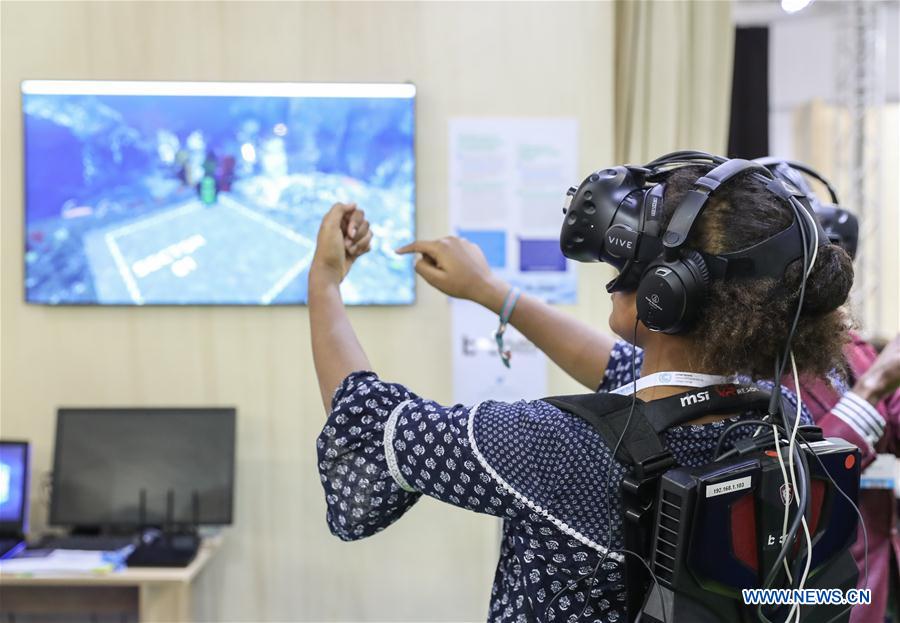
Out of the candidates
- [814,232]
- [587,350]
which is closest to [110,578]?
[587,350]

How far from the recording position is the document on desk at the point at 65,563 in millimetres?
2178

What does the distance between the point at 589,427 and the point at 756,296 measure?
254mm

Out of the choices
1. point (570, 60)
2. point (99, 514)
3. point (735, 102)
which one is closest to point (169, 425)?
point (99, 514)

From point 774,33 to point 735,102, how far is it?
4.97ft

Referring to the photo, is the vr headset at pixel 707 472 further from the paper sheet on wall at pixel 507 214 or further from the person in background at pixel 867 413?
the paper sheet on wall at pixel 507 214

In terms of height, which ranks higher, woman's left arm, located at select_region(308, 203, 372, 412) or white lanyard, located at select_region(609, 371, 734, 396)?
woman's left arm, located at select_region(308, 203, 372, 412)

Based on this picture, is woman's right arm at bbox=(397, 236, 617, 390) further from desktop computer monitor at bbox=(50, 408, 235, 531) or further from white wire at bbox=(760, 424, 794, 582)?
desktop computer monitor at bbox=(50, 408, 235, 531)

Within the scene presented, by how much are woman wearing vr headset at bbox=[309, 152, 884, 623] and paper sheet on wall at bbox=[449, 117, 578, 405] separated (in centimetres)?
151

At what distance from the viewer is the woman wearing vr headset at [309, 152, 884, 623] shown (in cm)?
95

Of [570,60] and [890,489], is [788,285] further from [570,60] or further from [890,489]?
[570,60]

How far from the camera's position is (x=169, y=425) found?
2504mm

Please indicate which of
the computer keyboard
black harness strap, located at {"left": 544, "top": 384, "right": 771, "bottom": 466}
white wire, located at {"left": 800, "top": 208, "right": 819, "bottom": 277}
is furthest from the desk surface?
white wire, located at {"left": 800, "top": 208, "right": 819, "bottom": 277}

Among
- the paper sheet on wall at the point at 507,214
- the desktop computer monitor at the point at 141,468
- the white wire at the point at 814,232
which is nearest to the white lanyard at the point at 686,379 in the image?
the white wire at the point at 814,232

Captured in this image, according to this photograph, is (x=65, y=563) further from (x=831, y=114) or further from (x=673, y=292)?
(x=831, y=114)
